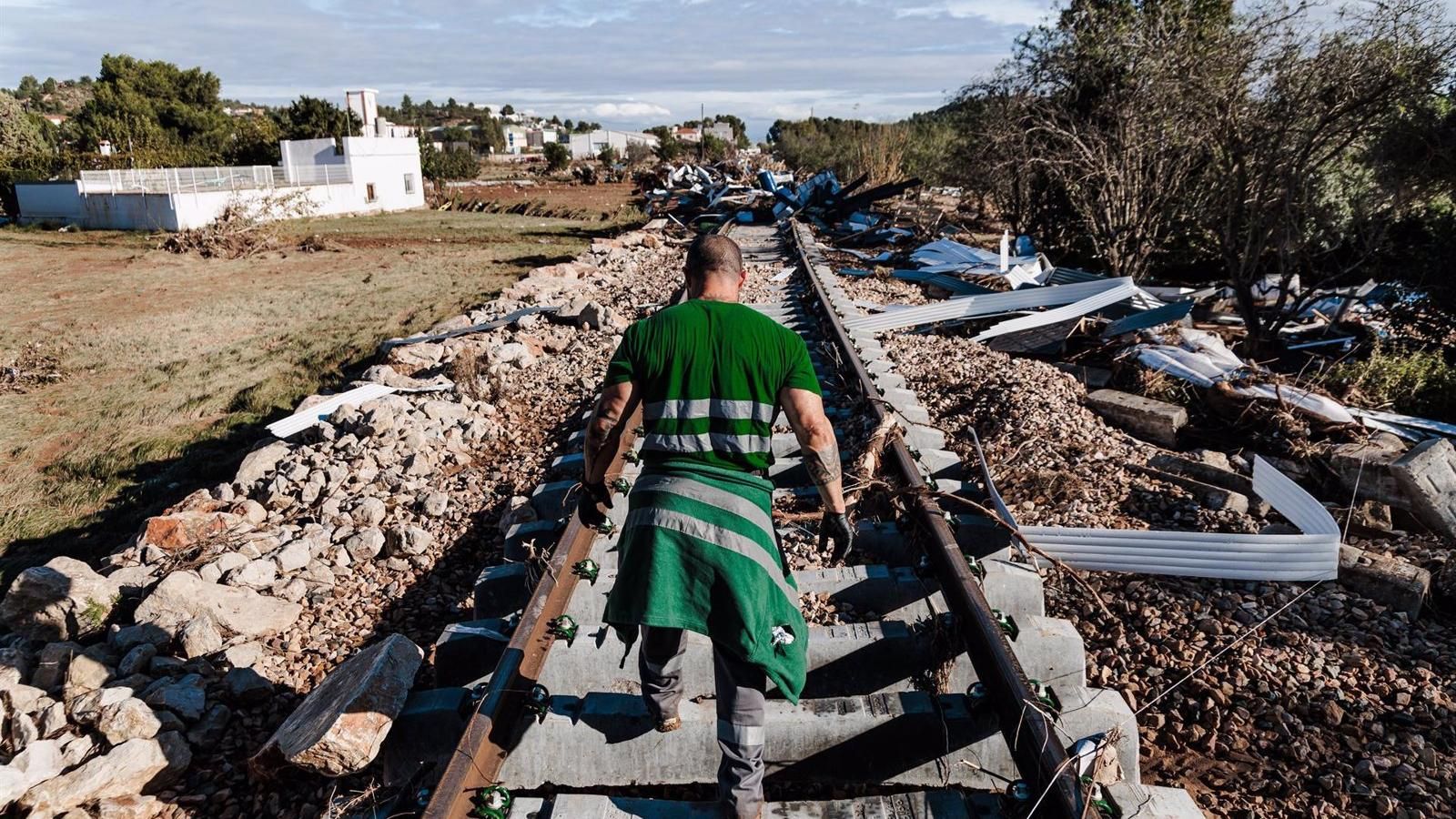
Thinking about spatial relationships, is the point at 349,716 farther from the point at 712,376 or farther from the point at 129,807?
the point at 712,376

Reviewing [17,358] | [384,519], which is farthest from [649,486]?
[17,358]

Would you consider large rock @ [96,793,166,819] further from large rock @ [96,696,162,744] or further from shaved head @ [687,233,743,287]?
shaved head @ [687,233,743,287]

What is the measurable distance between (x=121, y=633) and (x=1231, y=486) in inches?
206

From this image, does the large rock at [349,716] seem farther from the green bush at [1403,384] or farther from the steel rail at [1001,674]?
the green bush at [1403,384]

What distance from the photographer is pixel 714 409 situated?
8.47 ft

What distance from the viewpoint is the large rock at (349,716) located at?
2766mm

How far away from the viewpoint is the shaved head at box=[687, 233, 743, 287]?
2693 mm

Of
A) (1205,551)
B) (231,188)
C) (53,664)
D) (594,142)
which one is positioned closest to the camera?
(53,664)

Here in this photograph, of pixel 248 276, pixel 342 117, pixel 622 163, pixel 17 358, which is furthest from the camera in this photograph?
pixel 622 163

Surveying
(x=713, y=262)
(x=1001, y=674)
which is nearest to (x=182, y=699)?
(x=713, y=262)

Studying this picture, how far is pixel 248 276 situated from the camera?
58.8 ft

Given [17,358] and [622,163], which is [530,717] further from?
[622,163]

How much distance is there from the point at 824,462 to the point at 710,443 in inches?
13.5

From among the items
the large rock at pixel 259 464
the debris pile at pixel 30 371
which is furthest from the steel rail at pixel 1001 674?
the debris pile at pixel 30 371
